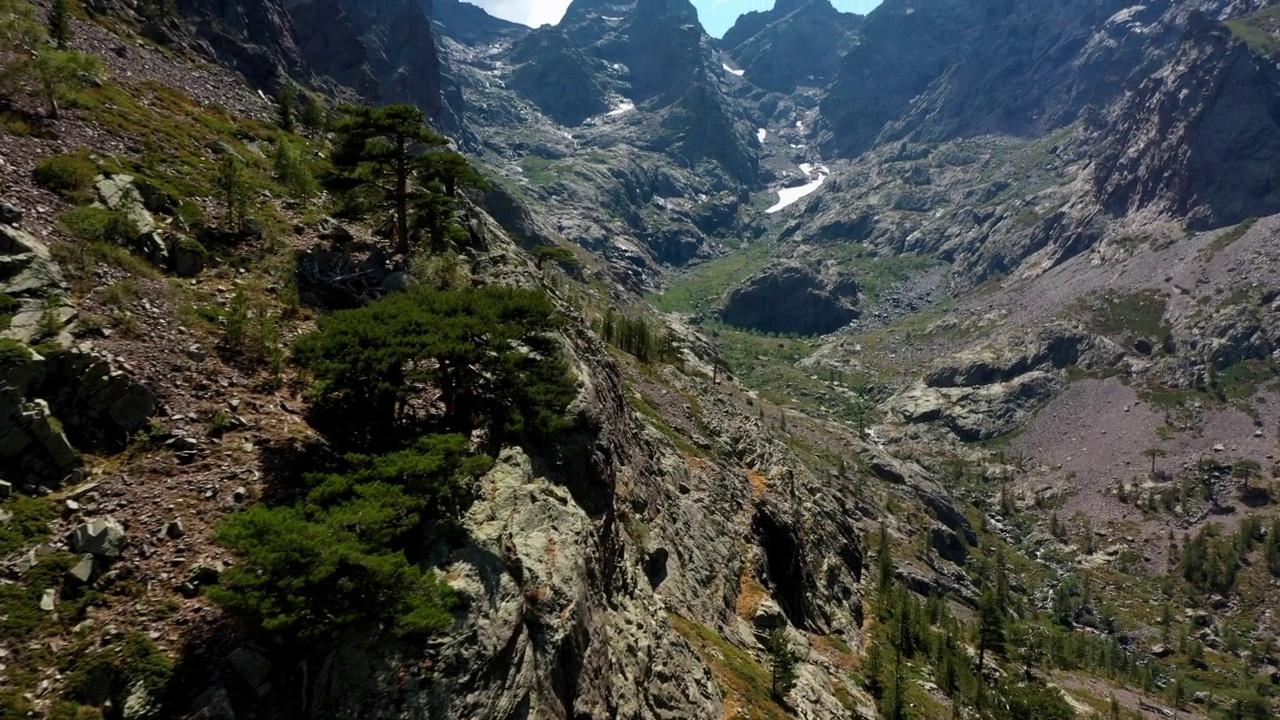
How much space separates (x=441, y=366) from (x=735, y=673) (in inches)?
1032

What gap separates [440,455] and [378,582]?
14.3 ft

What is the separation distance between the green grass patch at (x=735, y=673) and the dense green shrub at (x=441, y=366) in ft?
57.9

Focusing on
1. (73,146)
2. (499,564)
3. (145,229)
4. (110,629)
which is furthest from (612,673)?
(73,146)

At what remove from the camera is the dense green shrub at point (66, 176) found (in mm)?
26359

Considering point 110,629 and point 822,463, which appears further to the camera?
point 822,463

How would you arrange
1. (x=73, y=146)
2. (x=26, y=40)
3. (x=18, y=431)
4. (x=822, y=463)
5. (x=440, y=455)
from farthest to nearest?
(x=822, y=463)
(x=26, y=40)
(x=73, y=146)
(x=440, y=455)
(x=18, y=431)

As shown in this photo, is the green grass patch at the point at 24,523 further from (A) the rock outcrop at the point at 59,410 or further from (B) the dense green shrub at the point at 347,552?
(B) the dense green shrub at the point at 347,552

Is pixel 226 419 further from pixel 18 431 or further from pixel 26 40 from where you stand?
pixel 26 40

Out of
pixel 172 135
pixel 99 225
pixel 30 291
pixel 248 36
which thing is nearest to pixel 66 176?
pixel 99 225

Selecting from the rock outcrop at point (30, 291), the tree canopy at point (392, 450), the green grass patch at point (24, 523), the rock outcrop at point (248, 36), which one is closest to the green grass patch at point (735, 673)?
the tree canopy at point (392, 450)

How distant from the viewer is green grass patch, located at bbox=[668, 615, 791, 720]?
34.8 metres

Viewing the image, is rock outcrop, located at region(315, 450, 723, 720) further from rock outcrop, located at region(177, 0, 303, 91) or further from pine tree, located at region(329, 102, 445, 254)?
rock outcrop, located at region(177, 0, 303, 91)

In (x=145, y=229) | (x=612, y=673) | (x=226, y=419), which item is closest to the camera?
(x=226, y=419)

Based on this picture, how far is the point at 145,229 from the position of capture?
27.2 metres
